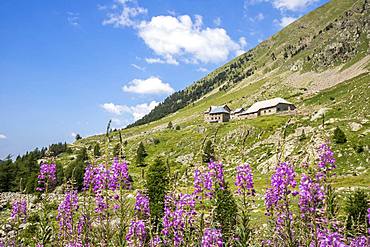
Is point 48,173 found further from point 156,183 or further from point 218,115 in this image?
point 218,115

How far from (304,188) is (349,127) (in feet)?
181

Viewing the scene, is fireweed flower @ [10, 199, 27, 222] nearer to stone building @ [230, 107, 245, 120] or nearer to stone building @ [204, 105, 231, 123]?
stone building @ [204, 105, 231, 123]

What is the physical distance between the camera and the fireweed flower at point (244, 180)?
697cm

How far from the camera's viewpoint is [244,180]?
707 centimetres

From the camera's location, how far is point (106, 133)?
4969mm

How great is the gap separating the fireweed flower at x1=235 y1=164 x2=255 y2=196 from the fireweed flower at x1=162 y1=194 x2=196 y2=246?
44.3 inches

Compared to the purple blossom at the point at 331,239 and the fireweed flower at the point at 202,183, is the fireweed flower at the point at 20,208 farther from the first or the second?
the purple blossom at the point at 331,239

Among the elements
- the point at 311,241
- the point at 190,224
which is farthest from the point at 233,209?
the point at 311,241

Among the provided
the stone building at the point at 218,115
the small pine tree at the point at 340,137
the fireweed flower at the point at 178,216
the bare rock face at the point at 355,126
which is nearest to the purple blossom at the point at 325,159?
the fireweed flower at the point at 178,216

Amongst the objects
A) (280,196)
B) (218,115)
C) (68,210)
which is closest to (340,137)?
(280,196)

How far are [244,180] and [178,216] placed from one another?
64.7 inches

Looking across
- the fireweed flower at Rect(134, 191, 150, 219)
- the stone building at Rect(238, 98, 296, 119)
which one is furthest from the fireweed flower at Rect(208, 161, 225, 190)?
the stone building at Rect(238, 98, 296, 119)

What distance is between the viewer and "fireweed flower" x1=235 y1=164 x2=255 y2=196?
6.97 m

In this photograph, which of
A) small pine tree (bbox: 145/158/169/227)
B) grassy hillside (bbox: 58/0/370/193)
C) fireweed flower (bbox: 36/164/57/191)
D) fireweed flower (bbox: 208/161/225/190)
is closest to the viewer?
grassy hillside (bbox: 58/0/370/193)
